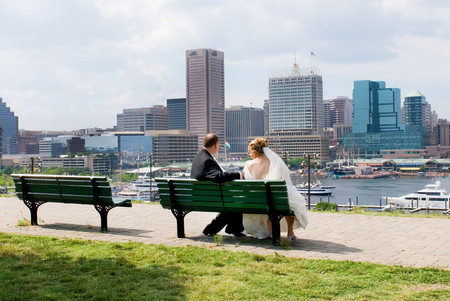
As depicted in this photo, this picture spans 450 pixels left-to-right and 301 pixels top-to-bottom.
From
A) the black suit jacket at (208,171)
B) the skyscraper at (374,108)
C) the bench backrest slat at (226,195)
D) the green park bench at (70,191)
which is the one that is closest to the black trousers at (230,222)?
the bench backrest slat at (226,195)

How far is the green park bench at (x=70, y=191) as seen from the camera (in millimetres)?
7523

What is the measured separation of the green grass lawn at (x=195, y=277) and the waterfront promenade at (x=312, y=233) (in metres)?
0.54

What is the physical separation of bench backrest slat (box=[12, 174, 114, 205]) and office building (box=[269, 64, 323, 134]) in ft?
586

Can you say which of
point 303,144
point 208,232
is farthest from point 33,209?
point 303,144

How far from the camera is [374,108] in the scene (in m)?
198

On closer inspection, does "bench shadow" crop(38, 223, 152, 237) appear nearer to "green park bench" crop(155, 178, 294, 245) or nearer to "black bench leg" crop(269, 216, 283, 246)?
"green park bench" crop(155, 178, 294, 245)

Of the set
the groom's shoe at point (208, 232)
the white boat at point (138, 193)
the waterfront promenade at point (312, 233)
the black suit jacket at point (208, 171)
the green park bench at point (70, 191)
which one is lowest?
the white boat at point (138, 193)

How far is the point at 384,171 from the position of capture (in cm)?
14400

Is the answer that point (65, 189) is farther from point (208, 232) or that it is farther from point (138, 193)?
point (138, 193)

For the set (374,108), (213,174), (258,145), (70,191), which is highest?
(374,108)

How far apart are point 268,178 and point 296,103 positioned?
597 ft

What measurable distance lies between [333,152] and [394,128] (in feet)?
79.0

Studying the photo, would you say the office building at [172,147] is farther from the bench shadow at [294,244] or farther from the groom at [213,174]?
the bench shadow at [294,244]

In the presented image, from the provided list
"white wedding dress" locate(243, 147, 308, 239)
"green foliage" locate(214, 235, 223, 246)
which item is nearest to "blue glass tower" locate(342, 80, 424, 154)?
"white wedding dress" locate(243, 147, 308, 239)
